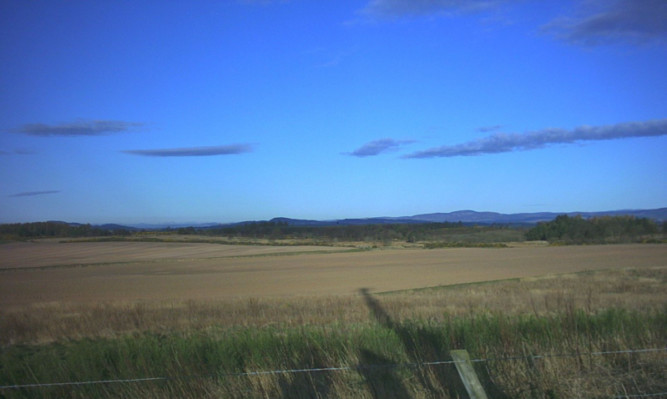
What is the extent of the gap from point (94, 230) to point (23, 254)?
43.1 meters

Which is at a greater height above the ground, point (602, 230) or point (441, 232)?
point (602, 230)

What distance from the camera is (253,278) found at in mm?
40562

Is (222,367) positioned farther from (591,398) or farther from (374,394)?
(591,398)

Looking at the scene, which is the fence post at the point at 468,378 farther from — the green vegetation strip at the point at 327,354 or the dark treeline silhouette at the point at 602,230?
the dark treeline silhouette at the point at 602,230

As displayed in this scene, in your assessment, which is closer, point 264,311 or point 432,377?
point 432,377

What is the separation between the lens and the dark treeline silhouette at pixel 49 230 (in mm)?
87963

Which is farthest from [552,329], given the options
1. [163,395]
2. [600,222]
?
[600,222]

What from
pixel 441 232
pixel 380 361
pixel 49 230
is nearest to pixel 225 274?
pixel 380 361

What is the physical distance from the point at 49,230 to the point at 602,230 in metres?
93.4

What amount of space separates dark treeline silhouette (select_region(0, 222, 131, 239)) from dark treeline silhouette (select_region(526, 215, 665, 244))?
8104 cm

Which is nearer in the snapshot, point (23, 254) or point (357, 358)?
point (357, 358)

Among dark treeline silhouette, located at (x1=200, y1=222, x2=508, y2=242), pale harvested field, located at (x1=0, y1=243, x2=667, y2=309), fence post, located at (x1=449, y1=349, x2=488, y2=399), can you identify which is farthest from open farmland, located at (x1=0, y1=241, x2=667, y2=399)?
dark treeline silhouette, located at (x1=200, y1=222, x2=508, y2=242)

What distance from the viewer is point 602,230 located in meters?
80.7

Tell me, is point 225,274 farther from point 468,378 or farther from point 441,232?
point 441,232
